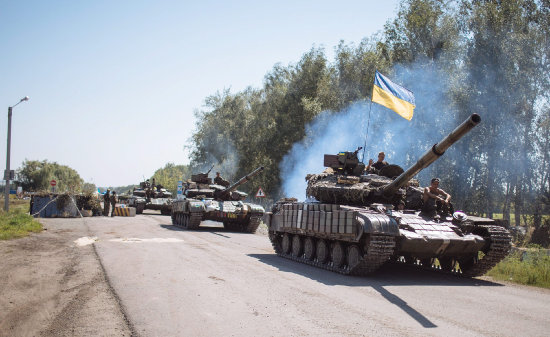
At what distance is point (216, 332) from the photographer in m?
5.63

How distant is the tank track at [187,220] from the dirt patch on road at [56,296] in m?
8.77

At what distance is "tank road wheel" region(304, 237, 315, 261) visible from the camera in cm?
1298

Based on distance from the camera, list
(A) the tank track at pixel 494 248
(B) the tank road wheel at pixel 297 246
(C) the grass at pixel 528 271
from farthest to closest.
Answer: (B) the tank road wheel at pixel 297 246
(C) the grass at pixel 528 271
(A) the tank track at pixel 494 248

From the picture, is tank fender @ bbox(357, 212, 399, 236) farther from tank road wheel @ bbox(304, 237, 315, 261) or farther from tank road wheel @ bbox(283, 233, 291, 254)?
tank road wheel @ bbox(283, 233, 291, 254)

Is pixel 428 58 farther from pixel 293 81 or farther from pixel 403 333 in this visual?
pixel 403 333

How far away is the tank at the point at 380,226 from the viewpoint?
33.0 ft

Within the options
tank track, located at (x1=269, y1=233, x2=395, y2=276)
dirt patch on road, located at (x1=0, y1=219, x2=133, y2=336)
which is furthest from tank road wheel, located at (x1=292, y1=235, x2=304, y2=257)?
dirt patch on road, located at (x1=0, y1=219, x2=133, y2=336)

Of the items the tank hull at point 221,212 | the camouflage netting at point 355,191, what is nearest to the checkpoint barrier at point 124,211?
the tank hull at point 221,212

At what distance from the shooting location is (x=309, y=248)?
13141 mm

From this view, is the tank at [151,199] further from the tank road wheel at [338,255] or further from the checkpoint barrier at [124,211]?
the tank road wheel at [338,255]

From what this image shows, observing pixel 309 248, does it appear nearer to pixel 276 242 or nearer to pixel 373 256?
pixel 276 242

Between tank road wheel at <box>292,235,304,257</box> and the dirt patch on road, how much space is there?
5171mm

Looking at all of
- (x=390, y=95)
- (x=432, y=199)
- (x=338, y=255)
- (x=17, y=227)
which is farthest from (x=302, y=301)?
(x=17, y=227)

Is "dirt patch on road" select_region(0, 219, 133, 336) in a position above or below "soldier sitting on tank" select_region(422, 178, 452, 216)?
below
